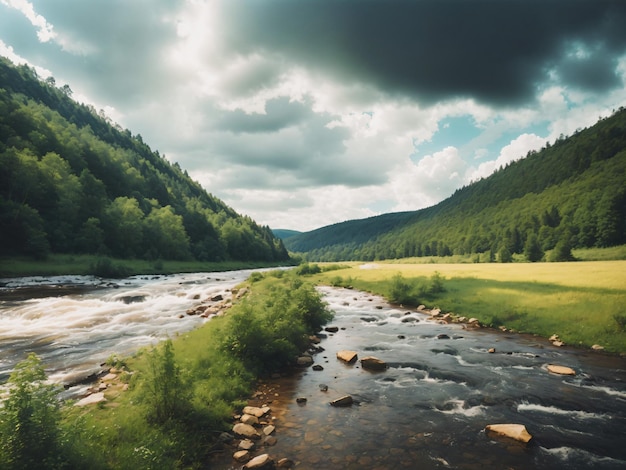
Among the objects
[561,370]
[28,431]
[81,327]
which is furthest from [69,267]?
[561,370]

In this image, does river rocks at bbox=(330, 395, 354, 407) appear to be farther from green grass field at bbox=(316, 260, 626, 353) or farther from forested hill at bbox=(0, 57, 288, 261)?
forested hill at bbox=(0, 57, 288, 261)

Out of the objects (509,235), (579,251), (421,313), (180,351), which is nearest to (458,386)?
(180,351)

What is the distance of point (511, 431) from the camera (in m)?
10.5

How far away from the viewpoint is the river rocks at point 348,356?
18.1 metres

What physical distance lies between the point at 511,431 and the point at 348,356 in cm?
907

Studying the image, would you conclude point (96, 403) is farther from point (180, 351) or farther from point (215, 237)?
point (215, 237)

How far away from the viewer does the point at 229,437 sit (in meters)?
10.0

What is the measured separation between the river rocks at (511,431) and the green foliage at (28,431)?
11954 mm

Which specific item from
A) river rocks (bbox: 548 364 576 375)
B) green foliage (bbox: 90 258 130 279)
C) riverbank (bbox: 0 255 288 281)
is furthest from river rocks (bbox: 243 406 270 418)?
green foliage (bbox: 90 258 130 279)

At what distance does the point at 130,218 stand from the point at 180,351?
99.0 meters

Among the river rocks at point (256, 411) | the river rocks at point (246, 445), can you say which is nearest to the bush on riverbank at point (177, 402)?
the river rocks at point (256, 411)

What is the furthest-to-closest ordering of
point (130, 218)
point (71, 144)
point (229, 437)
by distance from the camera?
1. point (71, 144)
2. point (130, 218)
3. point (229, 437)

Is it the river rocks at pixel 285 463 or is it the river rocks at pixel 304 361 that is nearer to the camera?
the river rocks at pixel 285 463

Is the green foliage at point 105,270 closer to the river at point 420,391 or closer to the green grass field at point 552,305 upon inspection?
the river at point 420,391
